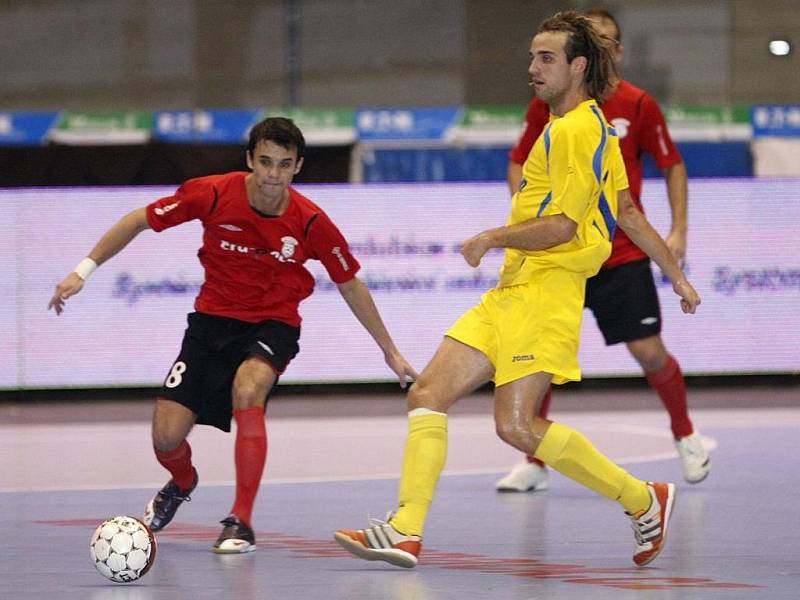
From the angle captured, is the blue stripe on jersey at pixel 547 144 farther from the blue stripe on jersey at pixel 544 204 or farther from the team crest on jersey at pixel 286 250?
the team crest on jersey at pixel 286 250

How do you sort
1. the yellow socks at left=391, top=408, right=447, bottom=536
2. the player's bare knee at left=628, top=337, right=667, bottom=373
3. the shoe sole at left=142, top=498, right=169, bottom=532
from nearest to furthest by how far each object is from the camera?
the yellow socks at left=391, top=408, right=447, bottom=536
the shoe sole at left=142, top=498, right=169, bottom=532
the player's bare knee at left=628, top=337, right=667, bottom=373

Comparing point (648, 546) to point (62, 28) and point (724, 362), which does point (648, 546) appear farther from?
point (62, 28)

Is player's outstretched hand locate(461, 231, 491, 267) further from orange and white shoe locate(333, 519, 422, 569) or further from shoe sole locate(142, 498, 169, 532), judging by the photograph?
shoe sole locate(142, 498, 169, 532)

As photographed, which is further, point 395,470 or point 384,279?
point 384,279

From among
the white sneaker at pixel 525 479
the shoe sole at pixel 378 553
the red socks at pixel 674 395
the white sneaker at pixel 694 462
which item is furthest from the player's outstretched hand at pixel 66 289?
the white sneaker at pixel 694 462

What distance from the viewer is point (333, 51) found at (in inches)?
642

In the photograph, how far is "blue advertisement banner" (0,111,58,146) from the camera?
14.5 m

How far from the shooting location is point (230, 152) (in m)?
13.3

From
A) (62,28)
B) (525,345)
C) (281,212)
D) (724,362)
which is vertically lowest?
(724,362)

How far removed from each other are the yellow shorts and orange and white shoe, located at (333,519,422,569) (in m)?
0.64

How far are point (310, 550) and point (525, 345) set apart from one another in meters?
1.20

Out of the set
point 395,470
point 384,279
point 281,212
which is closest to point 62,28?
point 384,279

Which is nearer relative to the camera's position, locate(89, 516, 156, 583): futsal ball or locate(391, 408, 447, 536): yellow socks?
locate(89, 516, 156, 583): futsal ball

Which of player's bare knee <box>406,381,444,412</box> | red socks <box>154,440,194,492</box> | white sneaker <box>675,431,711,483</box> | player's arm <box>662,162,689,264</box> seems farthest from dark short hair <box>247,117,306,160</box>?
white sneaker <box>675,431,711,483</box>
